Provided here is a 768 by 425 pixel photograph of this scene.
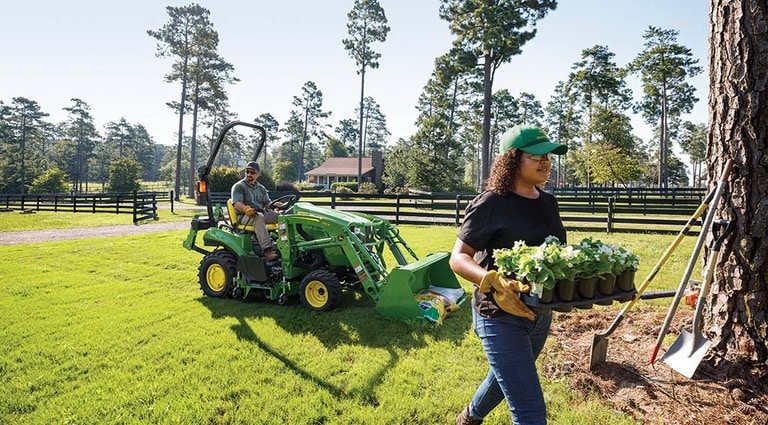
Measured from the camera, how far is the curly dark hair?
2160 millimetres

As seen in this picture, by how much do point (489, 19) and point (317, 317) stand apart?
21487 millimetres

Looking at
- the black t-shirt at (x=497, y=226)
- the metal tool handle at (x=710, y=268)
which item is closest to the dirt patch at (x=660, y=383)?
the metal tool handle at (x=710, y=268)

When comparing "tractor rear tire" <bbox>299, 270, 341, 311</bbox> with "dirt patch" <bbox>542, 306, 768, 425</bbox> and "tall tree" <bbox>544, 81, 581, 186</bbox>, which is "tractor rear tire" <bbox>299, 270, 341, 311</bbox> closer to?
"dirt patch" <bbox>542, 306, 768, 425</bbox>

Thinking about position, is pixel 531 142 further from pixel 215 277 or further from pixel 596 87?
pixel 596 87

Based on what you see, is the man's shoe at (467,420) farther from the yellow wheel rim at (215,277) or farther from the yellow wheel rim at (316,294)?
the yellow wheel rim at (215,277)

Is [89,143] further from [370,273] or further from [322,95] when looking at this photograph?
[370,273]

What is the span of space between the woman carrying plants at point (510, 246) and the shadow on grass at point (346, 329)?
147 centimetres

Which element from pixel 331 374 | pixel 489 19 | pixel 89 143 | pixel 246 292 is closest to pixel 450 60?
pixel 489 19

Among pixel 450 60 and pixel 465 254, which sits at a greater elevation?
pixel 450 60

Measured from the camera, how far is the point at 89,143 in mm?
72000

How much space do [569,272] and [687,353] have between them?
5.32 feet

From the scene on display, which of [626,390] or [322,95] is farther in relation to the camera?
[322,95]

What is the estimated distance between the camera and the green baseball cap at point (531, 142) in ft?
6.97

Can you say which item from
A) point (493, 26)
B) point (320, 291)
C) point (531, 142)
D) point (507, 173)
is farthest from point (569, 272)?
point (493, 26)
